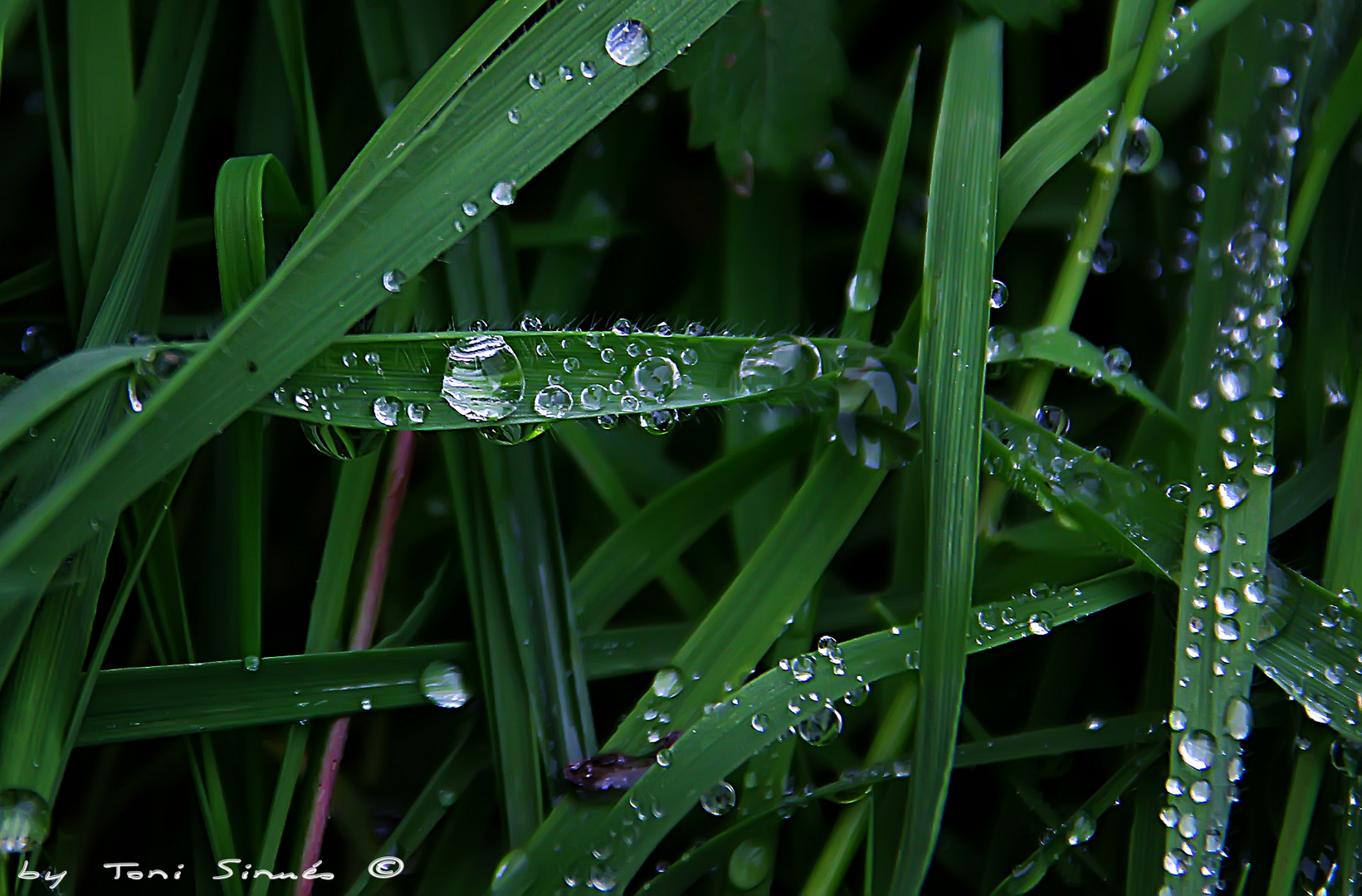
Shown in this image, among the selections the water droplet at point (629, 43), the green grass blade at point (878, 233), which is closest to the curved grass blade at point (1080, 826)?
the green grass blade at point (878, 233)

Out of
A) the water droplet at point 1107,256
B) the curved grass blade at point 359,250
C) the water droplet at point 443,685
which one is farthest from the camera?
the water droplet at point 1107,256

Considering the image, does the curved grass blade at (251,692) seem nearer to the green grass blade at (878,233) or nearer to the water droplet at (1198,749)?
the green grass blade at (878,233)

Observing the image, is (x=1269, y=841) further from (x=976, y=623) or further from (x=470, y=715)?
(x=470, y=715)

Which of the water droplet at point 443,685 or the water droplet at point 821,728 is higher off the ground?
the water droplet at point 443,685

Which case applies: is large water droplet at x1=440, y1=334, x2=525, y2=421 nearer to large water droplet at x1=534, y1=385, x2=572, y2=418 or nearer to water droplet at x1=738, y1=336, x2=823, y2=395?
large water droplet at x1=534, y1=385, x2=572, y2=418

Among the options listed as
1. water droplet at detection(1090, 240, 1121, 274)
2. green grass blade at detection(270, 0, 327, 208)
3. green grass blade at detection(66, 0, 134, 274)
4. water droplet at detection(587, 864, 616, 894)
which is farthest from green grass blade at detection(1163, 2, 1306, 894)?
green grass blade at detection(66, 0, 134, 274)

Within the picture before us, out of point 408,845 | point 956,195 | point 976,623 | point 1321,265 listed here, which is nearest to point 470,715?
point 408,845
